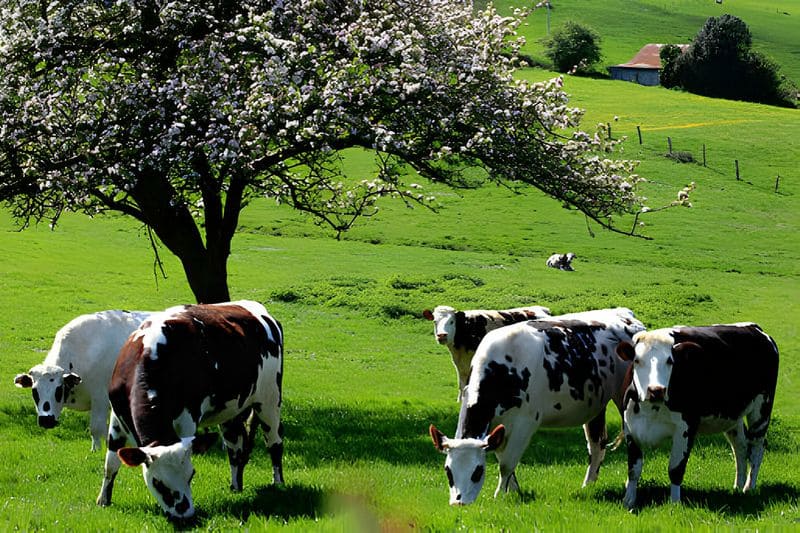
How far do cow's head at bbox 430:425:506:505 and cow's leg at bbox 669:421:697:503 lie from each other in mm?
2112

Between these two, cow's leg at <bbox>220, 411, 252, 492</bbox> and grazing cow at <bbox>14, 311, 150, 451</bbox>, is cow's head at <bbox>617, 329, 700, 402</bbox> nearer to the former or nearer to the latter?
cow's leg at <bbox>220, 411, 252, 492</bbox>

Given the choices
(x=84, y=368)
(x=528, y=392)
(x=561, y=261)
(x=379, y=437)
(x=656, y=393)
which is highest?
(x=656, y=393)

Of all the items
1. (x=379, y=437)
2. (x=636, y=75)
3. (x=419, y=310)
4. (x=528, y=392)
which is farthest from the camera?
(x=636, y=75)

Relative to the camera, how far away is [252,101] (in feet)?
52.9

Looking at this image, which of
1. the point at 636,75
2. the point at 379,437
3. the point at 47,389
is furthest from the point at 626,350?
the point at 636,75

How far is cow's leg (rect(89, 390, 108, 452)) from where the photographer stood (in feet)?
49.4

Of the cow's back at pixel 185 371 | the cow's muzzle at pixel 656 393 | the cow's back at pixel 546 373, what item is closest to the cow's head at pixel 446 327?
the cow's back at pixel 546 373

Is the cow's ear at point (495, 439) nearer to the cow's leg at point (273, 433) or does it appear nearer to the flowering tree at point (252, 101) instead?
the cow's leg at point (273, 433)

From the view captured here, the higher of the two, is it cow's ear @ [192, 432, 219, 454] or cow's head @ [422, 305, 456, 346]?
cow's ear @ [192, 432, 219, 454]

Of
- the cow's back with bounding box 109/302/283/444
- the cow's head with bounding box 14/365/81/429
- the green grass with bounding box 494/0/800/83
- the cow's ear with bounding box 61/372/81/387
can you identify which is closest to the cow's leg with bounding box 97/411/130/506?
the cow's back with bounding box 109/302/283/444

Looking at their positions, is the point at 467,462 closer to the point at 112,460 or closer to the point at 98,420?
the point at 112,460

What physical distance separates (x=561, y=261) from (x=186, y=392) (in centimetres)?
4252

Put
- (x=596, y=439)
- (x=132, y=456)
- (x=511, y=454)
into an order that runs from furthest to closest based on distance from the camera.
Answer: (x=596, y=439) < (x=511, y=454) < (x=132, y=456)

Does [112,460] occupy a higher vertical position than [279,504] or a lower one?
higher
